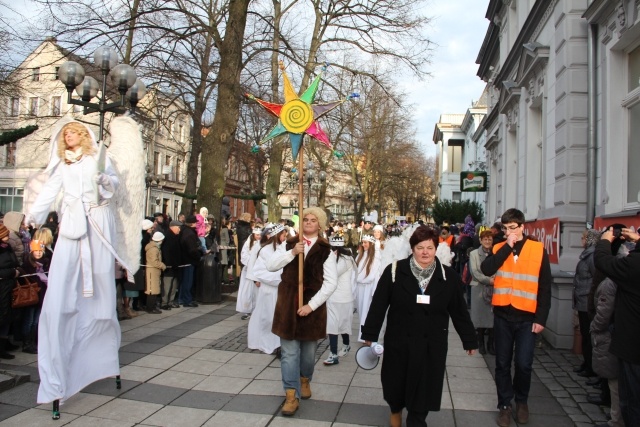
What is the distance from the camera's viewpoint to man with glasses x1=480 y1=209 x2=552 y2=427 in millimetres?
4781

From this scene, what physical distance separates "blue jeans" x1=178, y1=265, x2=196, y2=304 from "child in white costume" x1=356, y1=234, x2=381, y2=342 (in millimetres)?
4450

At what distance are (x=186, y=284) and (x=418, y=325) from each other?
7839 millimetres

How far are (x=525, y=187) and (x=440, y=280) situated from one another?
991cm

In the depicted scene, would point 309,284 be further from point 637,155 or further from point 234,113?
point 234,113

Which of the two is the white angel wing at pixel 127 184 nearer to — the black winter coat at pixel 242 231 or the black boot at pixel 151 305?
the black boot at pixel 151 305

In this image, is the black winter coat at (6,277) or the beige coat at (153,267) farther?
the beige coat at (153,267)

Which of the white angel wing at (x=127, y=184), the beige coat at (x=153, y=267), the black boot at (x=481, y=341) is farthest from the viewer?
the beige coat at (x=153, y=267)

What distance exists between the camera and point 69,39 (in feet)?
41.9

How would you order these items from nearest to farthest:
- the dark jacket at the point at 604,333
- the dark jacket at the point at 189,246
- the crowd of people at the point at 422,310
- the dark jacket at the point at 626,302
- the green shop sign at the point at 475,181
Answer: the dark jacket at the point at 626,302 → the crowd of people at the point at 422,310 → the dark jacket at the point at 604,333 → the dark jacket at the point at 189,246 → the green shop sign at the point at 475,181

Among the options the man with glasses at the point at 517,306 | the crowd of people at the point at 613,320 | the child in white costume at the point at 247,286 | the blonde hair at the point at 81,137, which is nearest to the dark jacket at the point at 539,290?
the man with glasses at the point at 517,306

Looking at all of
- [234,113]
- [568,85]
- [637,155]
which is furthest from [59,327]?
[234,113]

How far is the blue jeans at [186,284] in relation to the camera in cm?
1112

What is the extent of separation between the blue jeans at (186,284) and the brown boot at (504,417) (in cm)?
768

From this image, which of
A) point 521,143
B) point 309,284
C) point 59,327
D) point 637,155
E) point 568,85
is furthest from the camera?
point 521,143
